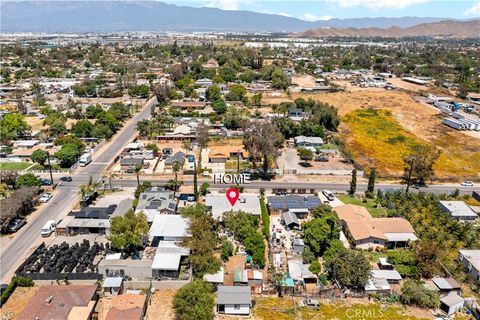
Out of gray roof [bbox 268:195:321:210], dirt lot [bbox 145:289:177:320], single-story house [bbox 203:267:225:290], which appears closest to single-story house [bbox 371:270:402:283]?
gray roof [bbox 268:195:321:210]

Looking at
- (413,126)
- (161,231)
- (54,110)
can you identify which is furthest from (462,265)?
(54,110)

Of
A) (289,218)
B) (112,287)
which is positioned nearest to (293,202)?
(289,218)

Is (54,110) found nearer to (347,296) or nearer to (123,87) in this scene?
(123,87)

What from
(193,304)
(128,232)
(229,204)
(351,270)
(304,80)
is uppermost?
(304,80)

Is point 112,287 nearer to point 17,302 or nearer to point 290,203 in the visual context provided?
point 17,302

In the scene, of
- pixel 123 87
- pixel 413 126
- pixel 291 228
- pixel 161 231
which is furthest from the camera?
pixel 123 87
